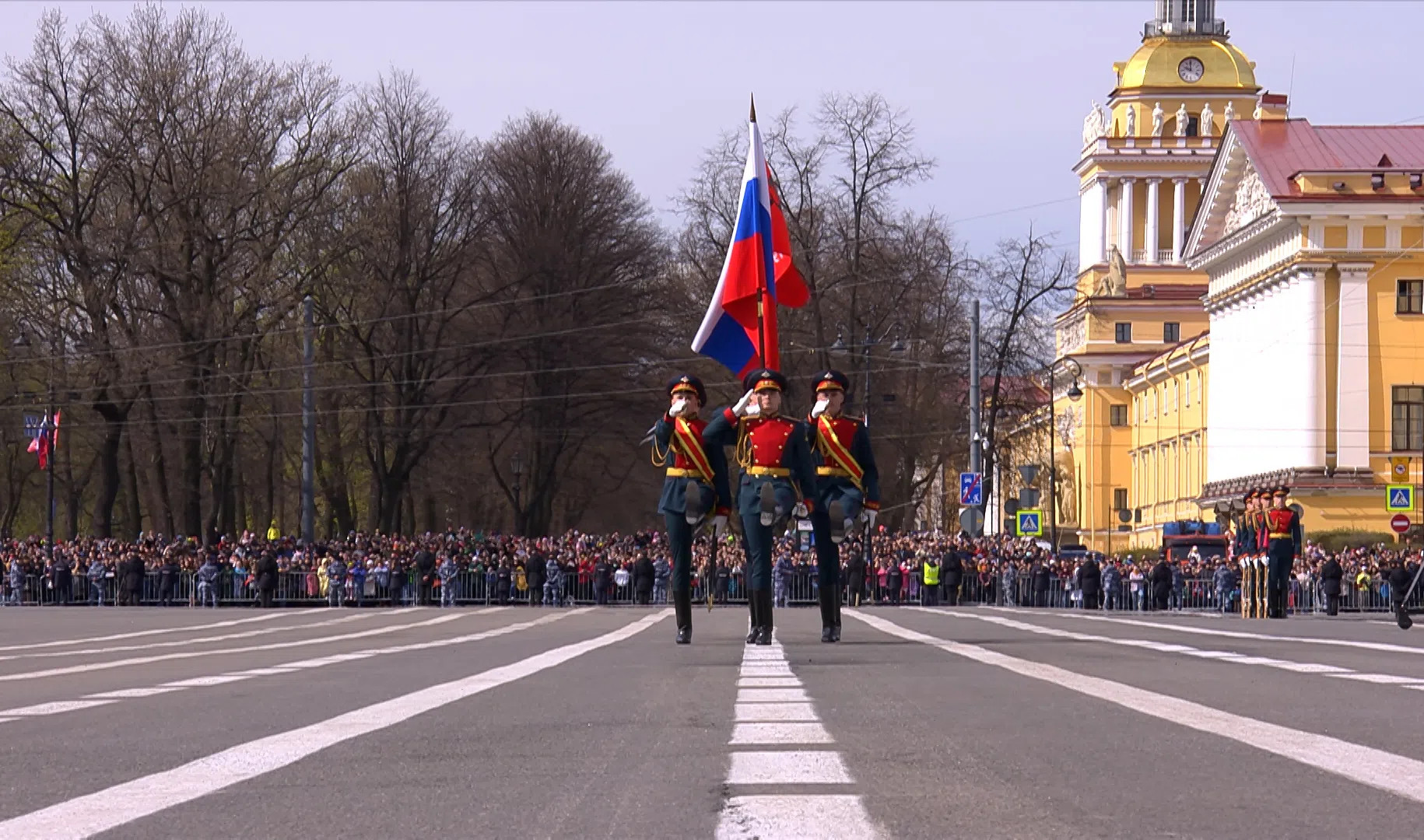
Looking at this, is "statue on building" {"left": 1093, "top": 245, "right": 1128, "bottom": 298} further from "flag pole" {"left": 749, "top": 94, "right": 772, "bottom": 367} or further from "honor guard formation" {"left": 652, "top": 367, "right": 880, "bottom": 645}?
"honor guard formation" {"left": 652, "top": 367, "right": 880, "bottom": 645}

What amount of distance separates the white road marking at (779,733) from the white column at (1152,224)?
123072mm

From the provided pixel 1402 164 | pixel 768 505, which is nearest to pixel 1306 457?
pixel 1402 164

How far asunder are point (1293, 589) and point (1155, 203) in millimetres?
83289

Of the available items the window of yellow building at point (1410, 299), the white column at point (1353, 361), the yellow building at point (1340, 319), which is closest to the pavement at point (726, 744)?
the yellow building at point (1340, 319)

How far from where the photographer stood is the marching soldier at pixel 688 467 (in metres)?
15.4

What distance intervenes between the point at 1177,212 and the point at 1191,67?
8445 millimetres

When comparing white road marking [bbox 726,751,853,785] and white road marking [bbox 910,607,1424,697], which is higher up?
white road marking [bbox 726,751,853,785]

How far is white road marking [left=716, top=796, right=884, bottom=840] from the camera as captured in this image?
5215mm

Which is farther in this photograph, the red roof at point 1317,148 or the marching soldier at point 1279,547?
the red roof at point 1317,148

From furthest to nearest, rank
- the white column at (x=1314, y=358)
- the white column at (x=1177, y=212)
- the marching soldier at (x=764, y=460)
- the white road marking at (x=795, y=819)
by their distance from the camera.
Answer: the white column at (x=1177, y=212) → the white column at (x=1314, y=358) → the marching soldier at (x=764, y=460) → the white road marking at (x=795, y=819)

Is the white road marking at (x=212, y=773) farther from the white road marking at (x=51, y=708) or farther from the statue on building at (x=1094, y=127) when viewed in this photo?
the statue on building at (x=1094, y=127)

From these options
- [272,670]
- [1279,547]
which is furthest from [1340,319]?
[272,670]

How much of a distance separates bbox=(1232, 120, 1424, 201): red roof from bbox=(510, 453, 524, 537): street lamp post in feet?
101

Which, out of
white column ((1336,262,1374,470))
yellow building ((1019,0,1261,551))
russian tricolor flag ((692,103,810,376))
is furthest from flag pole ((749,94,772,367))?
yellow building ((1019,0,1261,551))
